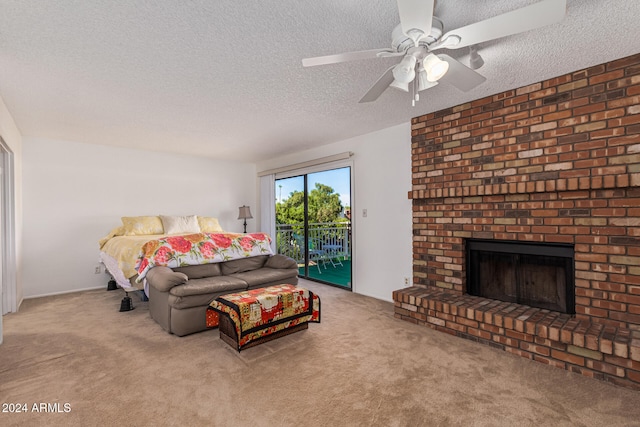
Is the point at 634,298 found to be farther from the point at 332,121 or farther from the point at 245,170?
the point at 245,170

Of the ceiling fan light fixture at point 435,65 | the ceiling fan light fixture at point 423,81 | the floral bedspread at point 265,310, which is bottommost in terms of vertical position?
the floral bedspread at point 265,310

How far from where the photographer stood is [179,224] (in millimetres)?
4961

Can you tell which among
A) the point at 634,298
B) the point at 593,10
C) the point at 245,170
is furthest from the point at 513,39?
the point at 245,170

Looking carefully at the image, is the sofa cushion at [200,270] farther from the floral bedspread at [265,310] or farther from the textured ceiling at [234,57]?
the textured ceiling at [234,57]

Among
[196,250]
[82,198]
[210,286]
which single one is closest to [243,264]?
[196,250]

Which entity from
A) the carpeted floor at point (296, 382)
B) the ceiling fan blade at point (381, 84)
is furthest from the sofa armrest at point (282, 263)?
the ceiling fan blade at point (381, 84)

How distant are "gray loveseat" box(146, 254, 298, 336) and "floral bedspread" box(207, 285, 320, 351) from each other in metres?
0.18

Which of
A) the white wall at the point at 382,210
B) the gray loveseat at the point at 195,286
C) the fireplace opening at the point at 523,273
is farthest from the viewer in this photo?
the white wall at the point at 382,210

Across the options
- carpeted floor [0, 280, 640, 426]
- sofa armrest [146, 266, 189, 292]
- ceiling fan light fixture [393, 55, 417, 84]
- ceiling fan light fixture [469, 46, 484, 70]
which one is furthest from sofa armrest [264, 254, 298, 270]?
ceiling fan light fixture [469, 46, 484, 70]

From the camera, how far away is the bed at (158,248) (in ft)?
11.2

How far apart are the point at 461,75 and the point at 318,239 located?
460cm

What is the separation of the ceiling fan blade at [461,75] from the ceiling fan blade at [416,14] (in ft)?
1.02

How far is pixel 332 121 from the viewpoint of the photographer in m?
3.71

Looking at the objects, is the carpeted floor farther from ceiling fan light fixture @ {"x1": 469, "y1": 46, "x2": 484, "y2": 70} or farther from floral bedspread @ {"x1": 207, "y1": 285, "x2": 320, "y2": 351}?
ceiling fan light fixture @ {"x1": 469, "y1": 46, "x2": 484, "y2": 70}
